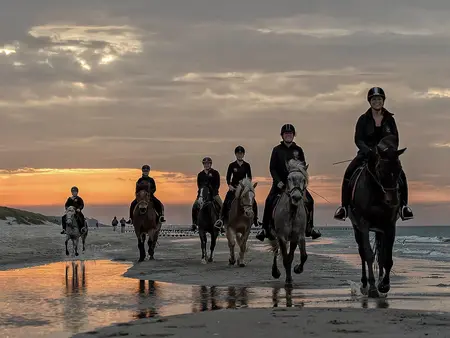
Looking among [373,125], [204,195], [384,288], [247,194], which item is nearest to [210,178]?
[204,195]

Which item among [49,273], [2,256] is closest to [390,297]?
[49,273]

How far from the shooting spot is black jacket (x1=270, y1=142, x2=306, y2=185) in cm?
1666

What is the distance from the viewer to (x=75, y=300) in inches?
551

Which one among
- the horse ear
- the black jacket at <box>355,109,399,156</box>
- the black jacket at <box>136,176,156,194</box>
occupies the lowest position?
the horse ear

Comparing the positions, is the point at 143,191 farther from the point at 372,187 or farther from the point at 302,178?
the point at 372,187

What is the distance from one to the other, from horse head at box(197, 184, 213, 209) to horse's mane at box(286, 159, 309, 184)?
864cm

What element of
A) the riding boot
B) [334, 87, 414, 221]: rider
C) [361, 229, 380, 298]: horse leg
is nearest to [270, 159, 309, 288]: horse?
the riding boot

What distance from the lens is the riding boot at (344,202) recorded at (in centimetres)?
1421

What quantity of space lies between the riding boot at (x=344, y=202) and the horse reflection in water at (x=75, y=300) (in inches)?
188

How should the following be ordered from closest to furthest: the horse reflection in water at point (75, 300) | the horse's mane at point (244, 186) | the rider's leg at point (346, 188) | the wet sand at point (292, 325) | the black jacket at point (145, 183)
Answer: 1. the wet sand at point (292, 325)
2. the horse reflection in water at point (75, 300)
3. the rider's leg at point (346, 188)
4. the horse's mane at point (244, 186)
5. the black jacket at point (145, 183)

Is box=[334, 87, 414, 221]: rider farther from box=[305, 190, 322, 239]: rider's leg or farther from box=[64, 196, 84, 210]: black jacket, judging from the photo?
box=[64, 196, 84, 210]: black jacket

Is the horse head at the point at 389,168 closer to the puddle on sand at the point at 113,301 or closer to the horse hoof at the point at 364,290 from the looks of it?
the puddle on sand at the point at 113,301

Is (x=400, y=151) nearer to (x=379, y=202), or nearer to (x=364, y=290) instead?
(x=379, y=202)

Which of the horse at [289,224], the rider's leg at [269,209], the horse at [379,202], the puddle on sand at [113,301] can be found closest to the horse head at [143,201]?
the puddle on sand at [113,301]
